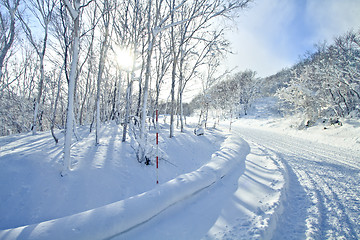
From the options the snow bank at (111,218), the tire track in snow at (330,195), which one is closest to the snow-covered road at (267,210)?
the tire track in snow at (330,195)

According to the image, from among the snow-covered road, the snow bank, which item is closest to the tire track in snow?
the snow-covered road

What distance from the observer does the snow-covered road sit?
89.0 inches

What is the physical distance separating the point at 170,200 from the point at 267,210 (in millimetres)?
1757

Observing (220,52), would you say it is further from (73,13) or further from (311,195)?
(311,195)

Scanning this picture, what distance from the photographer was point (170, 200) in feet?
9.27

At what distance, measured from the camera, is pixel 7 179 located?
313cm

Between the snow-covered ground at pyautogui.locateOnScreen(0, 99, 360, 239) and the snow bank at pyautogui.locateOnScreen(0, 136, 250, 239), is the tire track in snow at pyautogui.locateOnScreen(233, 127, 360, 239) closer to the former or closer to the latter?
the snow-covered ground at pyautogui.locateOnScreen(0, 99, 360, 239)

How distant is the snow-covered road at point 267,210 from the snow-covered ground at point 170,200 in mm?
15

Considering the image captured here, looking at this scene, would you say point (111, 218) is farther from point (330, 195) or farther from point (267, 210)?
point (330, 195)

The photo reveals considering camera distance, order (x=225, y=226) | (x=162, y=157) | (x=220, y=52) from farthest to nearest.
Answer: (x=220, y=52) → (x=162, y=157) → (x=225, y=226)

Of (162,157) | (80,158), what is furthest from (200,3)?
(80,158)

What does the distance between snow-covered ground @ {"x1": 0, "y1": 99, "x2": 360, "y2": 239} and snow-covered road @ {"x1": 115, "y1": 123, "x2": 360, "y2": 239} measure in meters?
0.02

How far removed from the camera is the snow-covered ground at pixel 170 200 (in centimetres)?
222

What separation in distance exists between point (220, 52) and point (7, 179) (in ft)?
32.1
